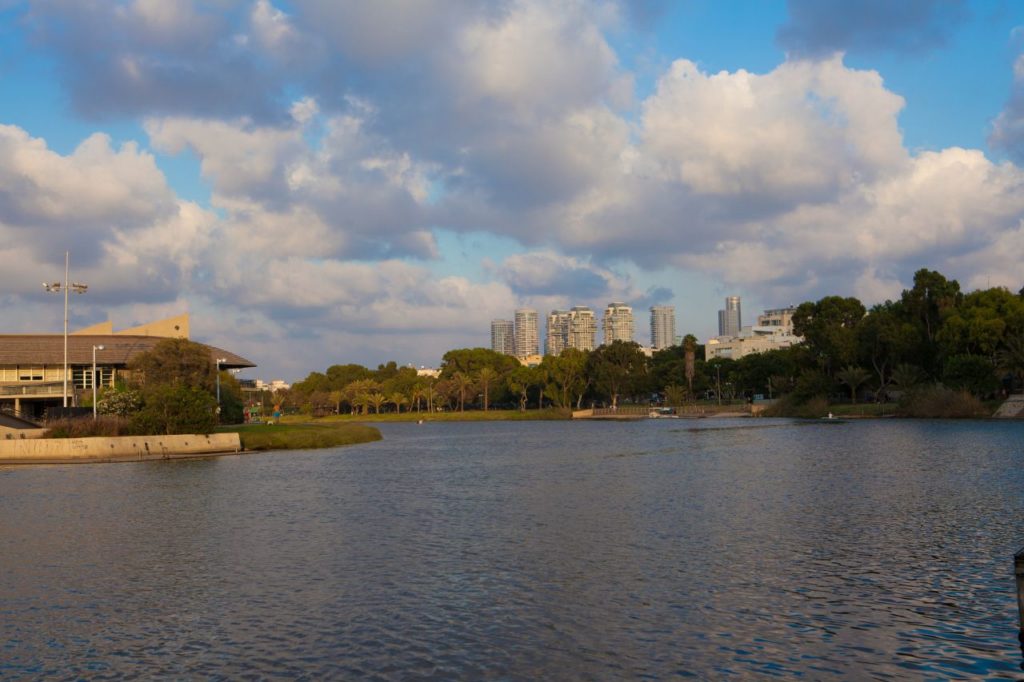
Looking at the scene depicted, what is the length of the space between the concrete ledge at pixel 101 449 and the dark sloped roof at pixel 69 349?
3660 centimetres

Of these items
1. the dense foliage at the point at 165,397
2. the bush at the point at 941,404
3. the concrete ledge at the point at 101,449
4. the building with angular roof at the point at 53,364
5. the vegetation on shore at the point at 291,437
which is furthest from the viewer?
the bush at the point at 941,404

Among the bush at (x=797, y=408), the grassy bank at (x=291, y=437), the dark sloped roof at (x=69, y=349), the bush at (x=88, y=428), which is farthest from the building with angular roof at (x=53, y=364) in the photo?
the bush at (x=797, y=408)

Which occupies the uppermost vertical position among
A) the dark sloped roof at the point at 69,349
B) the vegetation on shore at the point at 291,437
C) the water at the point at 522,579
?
the dark sloped roof at the point at 69,349

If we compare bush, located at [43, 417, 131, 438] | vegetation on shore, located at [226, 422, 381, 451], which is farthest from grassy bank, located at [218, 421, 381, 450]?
bush, located at [43, 417, 131, 438]

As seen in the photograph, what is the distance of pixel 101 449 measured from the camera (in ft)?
224

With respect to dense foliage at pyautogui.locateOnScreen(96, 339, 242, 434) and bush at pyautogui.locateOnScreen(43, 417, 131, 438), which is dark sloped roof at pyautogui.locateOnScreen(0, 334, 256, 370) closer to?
dense foliage at pyautogui.locateOnScreen(96, 339, 242, 434)

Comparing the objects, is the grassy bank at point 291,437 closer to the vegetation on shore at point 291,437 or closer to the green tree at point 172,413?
the vegetation on shore at point 291,437

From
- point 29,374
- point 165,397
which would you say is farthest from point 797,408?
point 29,374

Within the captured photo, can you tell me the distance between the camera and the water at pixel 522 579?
1625 cm

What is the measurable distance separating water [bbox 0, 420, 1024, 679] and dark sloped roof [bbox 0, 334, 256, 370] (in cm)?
6703

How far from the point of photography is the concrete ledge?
2635 inches

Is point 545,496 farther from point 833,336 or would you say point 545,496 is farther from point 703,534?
point 833,336

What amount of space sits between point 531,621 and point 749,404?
167840mm

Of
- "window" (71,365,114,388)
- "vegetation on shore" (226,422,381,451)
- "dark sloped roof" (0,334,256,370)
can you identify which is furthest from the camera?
"window" (71,365,114,388)
